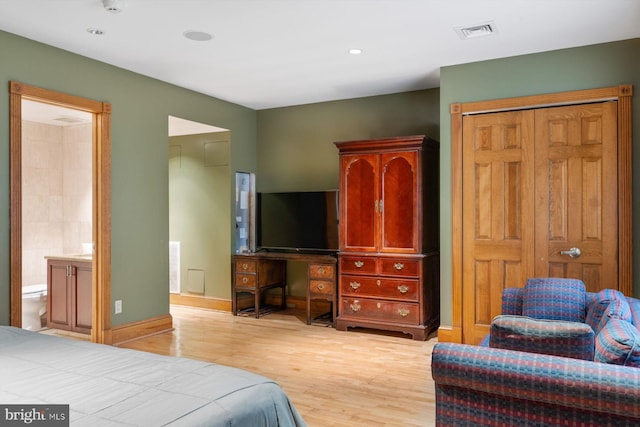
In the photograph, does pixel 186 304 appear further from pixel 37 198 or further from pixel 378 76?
pixel 378 76

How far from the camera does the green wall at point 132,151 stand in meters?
3.94

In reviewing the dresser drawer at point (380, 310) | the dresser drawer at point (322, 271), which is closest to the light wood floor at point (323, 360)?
the dresser drawer at point (380, 310)

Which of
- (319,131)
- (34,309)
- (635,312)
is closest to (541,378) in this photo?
(635,312)

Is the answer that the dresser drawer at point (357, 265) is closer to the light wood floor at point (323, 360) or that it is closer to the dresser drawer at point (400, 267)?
the dresser drawer at point (400, 267)

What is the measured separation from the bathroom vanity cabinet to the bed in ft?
8.59

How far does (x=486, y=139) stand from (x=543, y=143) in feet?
1.56

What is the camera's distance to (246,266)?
224 inches

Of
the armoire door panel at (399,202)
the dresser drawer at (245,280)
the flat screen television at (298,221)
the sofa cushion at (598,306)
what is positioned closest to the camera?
the sofa cushion at (598,306)

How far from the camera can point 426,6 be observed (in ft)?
10.4

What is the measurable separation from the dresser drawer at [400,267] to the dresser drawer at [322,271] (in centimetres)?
60

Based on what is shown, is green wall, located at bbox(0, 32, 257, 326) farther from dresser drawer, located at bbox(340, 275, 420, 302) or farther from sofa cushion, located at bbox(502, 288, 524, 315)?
sofa cushion, located at bbox(502, 288, 524, 315)

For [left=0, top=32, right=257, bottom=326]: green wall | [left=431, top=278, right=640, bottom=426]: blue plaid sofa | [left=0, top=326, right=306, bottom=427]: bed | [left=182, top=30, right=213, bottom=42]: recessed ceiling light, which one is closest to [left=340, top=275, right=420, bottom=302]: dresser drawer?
[left=0, top=32, right=257, bottom=326]: green wall

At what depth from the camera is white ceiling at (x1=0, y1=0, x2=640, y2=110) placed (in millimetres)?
3184

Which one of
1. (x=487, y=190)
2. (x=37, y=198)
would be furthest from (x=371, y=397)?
(x=37, y=198)
